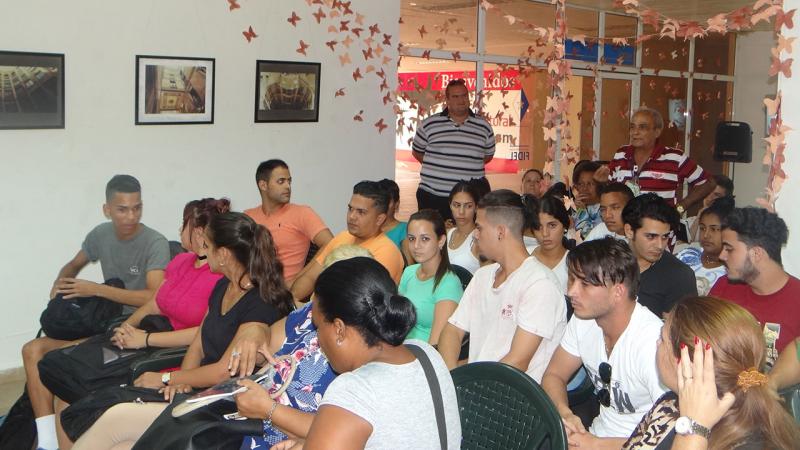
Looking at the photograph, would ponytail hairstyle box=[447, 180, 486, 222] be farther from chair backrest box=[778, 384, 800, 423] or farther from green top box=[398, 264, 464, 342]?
chair backrest box=[778, 384, 800, 423]

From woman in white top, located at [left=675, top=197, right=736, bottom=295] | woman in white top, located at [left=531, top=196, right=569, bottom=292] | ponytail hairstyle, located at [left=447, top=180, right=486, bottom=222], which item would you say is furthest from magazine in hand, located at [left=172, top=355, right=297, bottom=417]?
ponytail hairstyle, located at [left=447, top=180, right=486, bottom=222]

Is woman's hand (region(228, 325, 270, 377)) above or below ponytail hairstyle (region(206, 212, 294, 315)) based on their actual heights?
below

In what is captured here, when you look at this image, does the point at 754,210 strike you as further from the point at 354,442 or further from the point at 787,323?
the point at 354,442

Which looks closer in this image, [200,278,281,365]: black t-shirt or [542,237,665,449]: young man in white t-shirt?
[542,237,665,449]: young man in white t-shirt

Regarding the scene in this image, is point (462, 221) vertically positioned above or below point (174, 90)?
below

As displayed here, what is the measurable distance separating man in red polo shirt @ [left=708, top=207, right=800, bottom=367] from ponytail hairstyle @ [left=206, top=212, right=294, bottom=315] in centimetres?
172

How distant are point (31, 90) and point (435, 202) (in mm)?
3264

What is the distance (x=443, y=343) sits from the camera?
361 centimetres

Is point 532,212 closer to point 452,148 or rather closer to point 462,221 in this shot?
point 462,221

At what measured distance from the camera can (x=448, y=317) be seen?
3812mm

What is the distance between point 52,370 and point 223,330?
946 millimetres

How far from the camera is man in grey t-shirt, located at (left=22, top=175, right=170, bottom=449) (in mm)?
4094

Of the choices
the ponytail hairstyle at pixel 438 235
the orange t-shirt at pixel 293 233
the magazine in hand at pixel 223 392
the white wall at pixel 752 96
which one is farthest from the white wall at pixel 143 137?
the white wall at pixel 752 96

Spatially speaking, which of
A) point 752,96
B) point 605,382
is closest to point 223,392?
point 605,382
